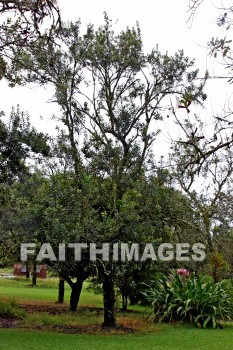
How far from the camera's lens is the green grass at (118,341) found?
9.72m

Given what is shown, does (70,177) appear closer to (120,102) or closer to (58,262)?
(58,262)

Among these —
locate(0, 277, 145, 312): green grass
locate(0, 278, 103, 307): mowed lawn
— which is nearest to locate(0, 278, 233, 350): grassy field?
locate(0, 277, 145, 312): green grass

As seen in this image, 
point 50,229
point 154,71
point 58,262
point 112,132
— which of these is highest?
point 154,71

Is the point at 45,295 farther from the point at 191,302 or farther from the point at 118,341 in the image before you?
the point at 118,341

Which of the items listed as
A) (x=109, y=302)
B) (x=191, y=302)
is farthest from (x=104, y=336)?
(x=191, y=302)

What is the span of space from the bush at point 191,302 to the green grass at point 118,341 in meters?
1.59

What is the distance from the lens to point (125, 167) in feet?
45.2

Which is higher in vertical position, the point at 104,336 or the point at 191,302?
the point at 191,302

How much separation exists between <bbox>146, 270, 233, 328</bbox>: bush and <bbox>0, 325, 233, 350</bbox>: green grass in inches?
62.5

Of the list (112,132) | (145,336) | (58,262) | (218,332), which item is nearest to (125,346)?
(145,336)

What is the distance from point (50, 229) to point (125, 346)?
306cm

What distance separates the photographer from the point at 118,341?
416 inches

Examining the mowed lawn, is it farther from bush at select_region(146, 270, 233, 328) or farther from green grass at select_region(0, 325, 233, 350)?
green grass at select_region(0, 325, 233, 350)

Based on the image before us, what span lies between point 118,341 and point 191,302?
4175 mm
